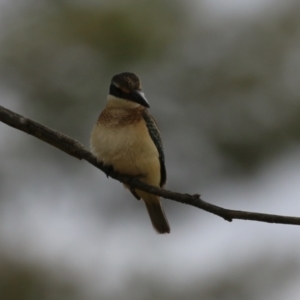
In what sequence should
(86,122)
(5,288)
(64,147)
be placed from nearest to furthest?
1. (64,147)
2. (5,288)
3. (86,122)

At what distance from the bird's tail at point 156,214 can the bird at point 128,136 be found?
0.51m

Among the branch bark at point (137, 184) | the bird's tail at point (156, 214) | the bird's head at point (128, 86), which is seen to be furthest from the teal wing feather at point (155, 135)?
the branch bark at point (137, 184)

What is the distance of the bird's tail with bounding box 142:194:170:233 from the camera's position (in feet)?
16.8

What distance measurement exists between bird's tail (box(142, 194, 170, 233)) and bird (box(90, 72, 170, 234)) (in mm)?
510

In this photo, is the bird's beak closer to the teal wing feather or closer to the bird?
the bird

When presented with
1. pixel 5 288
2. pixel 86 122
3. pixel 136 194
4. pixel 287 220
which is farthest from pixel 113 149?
pixel 86 122

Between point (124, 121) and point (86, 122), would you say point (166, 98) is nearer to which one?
point (86, 122)

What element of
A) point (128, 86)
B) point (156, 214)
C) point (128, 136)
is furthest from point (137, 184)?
point (156, 214)

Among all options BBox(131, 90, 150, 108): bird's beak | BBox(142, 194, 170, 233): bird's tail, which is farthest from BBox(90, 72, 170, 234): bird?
BBox(142, 194, 170, 233): bird's tail

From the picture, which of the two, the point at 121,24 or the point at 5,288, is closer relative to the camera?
the point at 5,288

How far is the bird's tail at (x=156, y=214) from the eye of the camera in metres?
5.11

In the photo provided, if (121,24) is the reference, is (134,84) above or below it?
below

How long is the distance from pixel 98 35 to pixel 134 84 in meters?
7.53

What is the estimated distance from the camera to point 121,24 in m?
11.4
